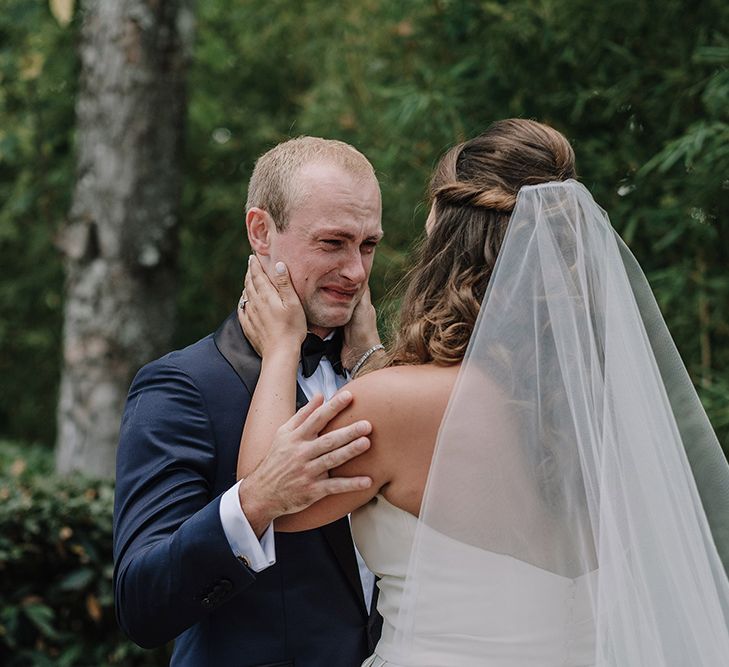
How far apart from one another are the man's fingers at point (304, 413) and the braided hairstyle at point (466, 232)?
7.4 inches

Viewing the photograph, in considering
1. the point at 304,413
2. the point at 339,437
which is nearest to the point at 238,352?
the point at 304,413

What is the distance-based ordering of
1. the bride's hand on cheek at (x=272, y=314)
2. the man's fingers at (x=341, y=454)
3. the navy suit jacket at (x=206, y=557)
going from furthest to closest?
1. the bride's hand on cheek at (x=272, y=314)
2. the navy suit jacket at (x=206, y=557)
3. the man's fingers at (x=341, y=454)

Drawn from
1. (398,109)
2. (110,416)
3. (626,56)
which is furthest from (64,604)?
(626,56)

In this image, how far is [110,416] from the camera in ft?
15.8

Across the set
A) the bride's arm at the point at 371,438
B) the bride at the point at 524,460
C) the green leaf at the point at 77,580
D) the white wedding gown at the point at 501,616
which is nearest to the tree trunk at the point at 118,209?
the green leaf at the point at 77,580

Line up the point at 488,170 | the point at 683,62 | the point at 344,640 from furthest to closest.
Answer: the point at 683,62 < the point at 344,640 < the point at 488,170

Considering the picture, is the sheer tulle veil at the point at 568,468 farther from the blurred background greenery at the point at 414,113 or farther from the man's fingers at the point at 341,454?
the blurred background greenery at the point at 414,113

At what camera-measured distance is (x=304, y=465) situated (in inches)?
74.6

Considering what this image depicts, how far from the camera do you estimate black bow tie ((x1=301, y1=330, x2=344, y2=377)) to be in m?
2.41

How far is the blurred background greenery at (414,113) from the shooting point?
159 inches

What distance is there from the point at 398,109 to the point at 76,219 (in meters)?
1.62

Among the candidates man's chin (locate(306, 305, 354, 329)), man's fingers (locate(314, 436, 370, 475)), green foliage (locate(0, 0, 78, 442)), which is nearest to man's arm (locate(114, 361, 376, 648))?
man's fingers (locate(314, 436, 370, 475))

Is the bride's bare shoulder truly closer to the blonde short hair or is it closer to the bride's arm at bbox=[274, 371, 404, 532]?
the bride's arm at bbox=[274, 371, 404, 532]

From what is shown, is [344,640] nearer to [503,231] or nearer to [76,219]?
[503,231]
